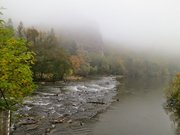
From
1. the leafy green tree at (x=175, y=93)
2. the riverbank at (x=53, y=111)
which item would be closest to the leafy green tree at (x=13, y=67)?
the riverbank at (x=53, y=111)

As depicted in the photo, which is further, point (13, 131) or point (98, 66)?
point (98, 66)

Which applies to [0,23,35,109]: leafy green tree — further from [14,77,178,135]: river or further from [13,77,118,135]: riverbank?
[14,77,178,135]: river

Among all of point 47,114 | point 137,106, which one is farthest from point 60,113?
point 137,106

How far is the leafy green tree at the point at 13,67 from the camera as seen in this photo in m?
18.3

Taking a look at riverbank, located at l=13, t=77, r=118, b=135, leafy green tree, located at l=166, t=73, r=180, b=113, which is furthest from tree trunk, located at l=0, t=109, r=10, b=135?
leafy green tree, located at l=166, t=73, r=180, b=113

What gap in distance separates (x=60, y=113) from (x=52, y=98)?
14372mm

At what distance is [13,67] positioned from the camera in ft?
69.3

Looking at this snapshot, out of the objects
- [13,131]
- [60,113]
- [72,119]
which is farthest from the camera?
[60,113]

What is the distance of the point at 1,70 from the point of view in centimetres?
2119

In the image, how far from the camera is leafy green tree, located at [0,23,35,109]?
18.3 metres

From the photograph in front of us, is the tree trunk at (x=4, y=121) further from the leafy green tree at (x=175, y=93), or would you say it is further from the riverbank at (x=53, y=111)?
the leafy green tree at (x=175, y=93)

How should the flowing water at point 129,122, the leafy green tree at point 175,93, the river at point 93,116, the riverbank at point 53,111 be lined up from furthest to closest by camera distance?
the leafy green tree at point 175,93 → the flowing water at point 129,122 → the river at point 93,116 → the riverbank at point 53,111

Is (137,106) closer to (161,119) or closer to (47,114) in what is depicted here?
(161,119)

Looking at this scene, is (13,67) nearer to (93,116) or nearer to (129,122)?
(129,122)
